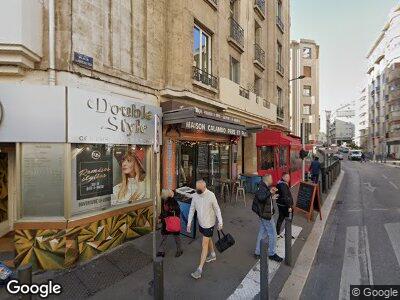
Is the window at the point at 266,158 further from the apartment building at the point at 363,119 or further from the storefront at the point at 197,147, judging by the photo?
the apartment building at the point at 363,119

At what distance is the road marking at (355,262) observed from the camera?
15.9 feet

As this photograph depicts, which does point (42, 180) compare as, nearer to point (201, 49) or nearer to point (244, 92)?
point (201, 49)

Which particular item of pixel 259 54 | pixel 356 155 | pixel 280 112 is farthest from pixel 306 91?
pixel 259 54

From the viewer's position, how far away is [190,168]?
9750 millimetres

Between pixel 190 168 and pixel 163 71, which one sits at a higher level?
pixel 163 71

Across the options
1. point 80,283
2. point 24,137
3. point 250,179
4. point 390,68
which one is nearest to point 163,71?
point 24,137

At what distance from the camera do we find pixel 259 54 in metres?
15.3

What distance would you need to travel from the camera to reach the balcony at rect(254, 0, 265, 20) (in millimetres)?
14605

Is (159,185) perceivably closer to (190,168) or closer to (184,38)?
(190,168)

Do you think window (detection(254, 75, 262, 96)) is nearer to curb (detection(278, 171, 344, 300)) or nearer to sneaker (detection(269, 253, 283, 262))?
curb (detection(278, 171, 344, 300))

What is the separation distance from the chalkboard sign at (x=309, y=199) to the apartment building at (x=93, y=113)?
3.16 meters

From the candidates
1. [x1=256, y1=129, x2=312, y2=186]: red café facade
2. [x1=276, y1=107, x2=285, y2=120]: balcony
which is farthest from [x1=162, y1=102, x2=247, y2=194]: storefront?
[x1=276, y1=107, x2=285, y2=120]: balcony

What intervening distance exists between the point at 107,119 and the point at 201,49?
17.4ft

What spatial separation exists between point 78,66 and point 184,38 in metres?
3.92
